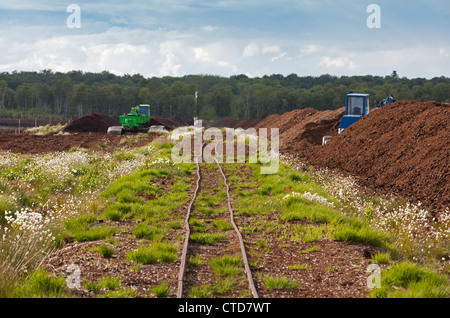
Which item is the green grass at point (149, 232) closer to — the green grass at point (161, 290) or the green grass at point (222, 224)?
the green grass at point (222, 224)

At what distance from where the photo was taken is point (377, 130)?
19797 mm

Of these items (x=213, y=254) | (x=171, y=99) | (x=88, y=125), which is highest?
(x=171, y=99)

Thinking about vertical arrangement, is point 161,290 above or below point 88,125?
below

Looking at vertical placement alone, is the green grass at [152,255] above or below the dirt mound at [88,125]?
below

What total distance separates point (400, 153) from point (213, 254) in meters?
10.7

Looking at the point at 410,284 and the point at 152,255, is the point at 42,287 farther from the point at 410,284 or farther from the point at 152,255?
the point at 410,284

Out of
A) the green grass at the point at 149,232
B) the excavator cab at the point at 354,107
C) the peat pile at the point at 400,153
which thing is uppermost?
the excavator cab at the point at 354,107

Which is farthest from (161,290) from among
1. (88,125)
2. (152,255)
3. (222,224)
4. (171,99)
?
(171,99)

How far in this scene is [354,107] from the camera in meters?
26.7

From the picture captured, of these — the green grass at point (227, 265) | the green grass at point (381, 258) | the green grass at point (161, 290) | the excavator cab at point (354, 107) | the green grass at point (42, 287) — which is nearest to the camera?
the green grass at point (42, 287)

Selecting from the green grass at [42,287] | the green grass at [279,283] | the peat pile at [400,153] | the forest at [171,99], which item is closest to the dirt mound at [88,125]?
the peat pile at [400,153]

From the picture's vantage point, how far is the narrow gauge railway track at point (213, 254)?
6043mm

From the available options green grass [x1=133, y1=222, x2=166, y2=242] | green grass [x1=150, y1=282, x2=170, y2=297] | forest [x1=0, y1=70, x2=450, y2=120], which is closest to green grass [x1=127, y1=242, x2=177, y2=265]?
green grass [x1=133, y1=222, x2=166, y2=242]

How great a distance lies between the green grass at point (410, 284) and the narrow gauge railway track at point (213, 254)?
1.91 metres
